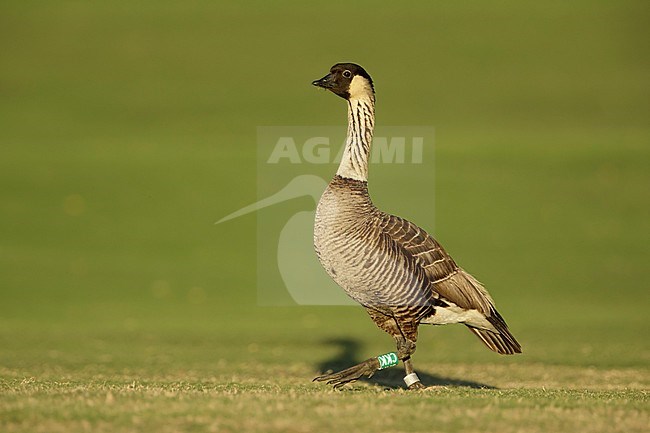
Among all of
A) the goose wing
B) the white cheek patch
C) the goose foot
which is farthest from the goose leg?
the white cheek patch

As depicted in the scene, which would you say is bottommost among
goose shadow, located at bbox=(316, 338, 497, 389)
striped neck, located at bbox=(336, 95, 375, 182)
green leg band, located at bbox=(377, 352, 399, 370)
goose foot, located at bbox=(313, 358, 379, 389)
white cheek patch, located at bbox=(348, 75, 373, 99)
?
goose shadow, located at bbox=(316, 338, 497, 389)

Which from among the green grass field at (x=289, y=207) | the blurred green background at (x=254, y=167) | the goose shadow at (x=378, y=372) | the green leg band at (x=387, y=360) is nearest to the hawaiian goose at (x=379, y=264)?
the green leg band at (x=387, y=360)

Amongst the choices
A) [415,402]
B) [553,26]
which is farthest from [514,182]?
[415,402]

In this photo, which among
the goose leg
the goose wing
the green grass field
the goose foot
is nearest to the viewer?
the green grass field

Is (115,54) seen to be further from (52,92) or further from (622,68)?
(622,68)

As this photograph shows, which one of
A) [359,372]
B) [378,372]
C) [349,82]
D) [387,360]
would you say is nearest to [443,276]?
[387,360]

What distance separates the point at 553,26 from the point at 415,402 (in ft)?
180

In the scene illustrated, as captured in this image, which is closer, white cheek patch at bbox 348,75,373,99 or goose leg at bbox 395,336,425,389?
goose leg at bbox 395,336,425,389

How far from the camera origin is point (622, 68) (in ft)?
184

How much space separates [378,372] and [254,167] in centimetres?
2359

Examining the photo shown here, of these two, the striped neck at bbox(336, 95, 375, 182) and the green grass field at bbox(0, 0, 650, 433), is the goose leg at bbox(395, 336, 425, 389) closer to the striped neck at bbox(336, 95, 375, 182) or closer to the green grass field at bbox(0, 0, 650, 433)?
the green grass field at bbox(0, 0, 650, 433)

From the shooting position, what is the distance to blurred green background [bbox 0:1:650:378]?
27688 mm

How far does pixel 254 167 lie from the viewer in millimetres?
42000

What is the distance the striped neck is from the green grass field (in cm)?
299
